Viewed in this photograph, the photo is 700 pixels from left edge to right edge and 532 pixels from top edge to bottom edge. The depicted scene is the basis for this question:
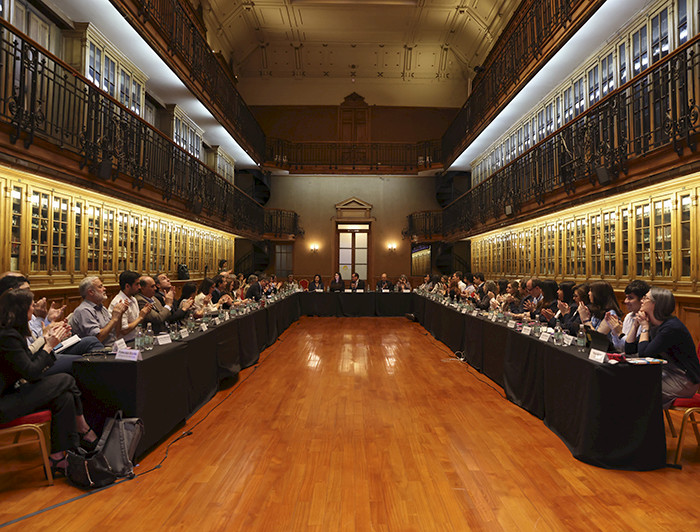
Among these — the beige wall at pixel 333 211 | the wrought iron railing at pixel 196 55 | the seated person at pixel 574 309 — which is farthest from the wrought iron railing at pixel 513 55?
the wrought iron railing at pixel 196 55

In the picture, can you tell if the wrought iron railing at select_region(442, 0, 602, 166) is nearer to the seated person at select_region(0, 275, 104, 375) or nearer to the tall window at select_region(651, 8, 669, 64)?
the tall window at select_region(651, 8, 669, 64)

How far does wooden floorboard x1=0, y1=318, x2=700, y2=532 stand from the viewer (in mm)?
2303

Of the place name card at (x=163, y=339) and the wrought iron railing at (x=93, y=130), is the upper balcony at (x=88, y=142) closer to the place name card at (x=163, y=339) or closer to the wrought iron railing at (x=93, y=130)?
the wrought iron railing at (x=93, y=130)

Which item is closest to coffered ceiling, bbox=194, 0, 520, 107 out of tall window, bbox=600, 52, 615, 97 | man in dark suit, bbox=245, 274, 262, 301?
tall window, bbox=600, 52, 615, 97

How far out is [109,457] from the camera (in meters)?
2.76

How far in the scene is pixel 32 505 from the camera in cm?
242

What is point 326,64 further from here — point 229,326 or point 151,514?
point 151,514

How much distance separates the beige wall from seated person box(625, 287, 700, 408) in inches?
553

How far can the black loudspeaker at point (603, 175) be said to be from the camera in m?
5.70

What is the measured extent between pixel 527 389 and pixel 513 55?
808 centimetres

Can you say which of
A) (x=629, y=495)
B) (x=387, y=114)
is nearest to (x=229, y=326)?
(x=629, y=495)

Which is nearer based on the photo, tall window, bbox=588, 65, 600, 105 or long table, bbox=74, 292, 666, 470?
long table, bbox=74, 292, 666, 470

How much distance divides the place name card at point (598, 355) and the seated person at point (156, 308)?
3.71 metres

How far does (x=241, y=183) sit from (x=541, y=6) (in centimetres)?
1107
